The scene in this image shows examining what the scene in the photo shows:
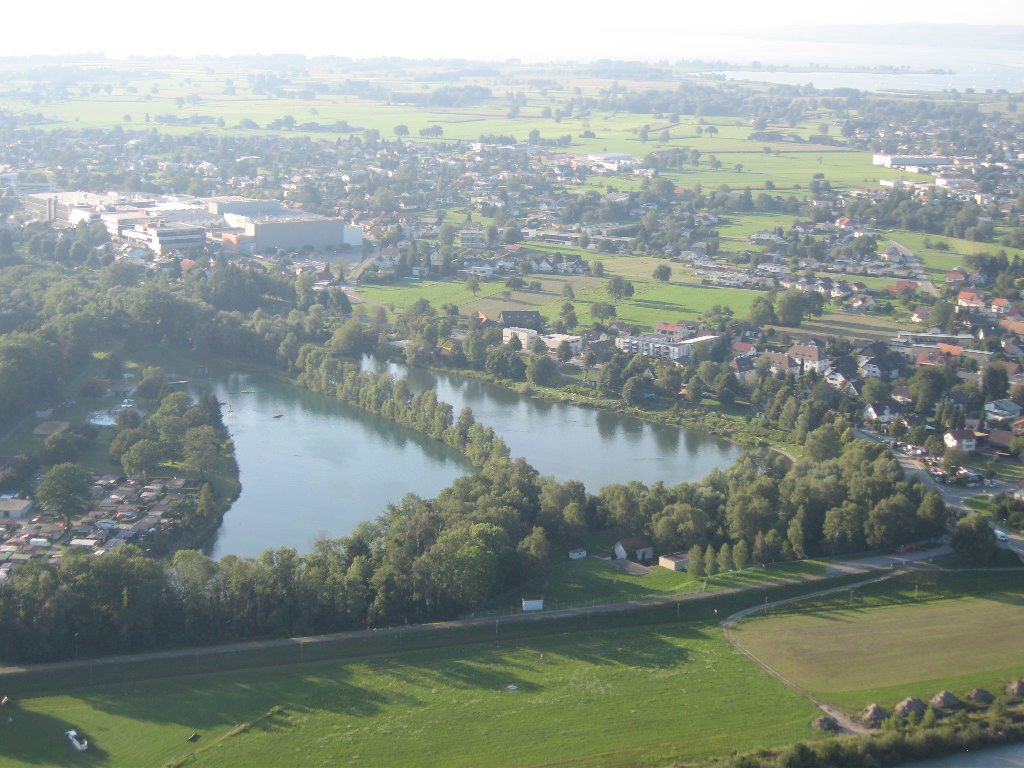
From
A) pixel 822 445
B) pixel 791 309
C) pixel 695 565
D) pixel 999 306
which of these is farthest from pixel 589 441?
pixel 999 306

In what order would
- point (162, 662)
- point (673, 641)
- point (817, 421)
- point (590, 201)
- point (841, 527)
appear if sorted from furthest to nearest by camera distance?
point (590, 201)
point (817, 421)
point (841, 527)
point (673, 641)
point (162, 662)

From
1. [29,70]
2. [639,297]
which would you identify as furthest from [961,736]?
[29,70]

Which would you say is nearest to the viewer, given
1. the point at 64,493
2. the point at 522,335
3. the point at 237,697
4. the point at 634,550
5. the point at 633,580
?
the point at 237,697

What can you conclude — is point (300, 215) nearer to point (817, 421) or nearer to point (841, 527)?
point (817, 421)

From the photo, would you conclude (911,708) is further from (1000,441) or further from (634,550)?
(1000,441)

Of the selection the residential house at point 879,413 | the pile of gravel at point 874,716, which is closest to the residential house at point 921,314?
the residential house at point 879,413

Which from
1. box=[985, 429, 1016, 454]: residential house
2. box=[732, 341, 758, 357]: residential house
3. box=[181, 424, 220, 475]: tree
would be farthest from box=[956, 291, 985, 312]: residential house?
box=[181, 424, 220, 475]: tree
